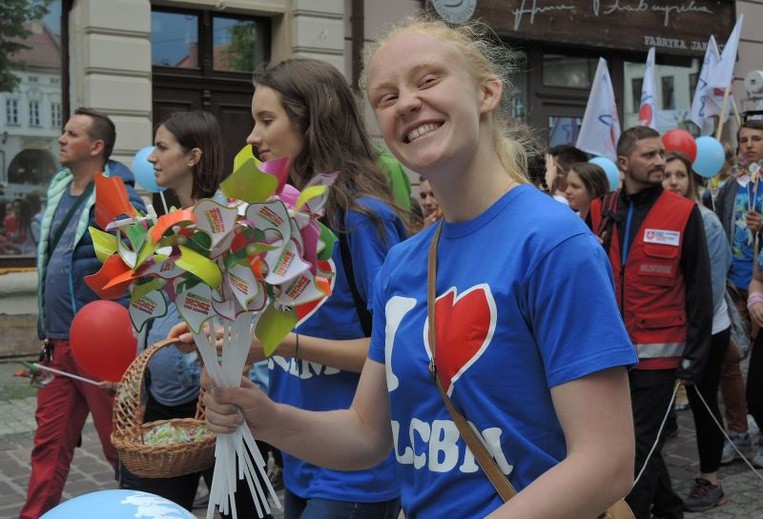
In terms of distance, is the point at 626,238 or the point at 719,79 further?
the point at 719,79

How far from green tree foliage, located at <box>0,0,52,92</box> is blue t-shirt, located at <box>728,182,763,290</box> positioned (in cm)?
681

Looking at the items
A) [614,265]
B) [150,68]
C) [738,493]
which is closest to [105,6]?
[150,68]

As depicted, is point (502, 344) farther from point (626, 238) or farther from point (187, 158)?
point (626, 238)

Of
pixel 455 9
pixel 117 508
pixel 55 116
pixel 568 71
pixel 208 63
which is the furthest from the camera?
pixel 568 71

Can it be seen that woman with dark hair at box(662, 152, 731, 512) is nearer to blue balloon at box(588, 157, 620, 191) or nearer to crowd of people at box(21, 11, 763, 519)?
blue balloon at box(588, 157, 620, 191)

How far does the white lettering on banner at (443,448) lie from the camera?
1.64m

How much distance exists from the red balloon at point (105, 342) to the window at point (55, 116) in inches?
246

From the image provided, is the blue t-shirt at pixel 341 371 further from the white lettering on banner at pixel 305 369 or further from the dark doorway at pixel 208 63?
the dark doorway at pixel 208 63

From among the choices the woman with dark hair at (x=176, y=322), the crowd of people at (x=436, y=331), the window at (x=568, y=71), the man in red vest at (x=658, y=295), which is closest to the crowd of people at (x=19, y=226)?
the woman with dark hair at (x=176, y=322)

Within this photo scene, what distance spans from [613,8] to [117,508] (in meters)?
13.5

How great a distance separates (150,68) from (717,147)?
5637 millimetres

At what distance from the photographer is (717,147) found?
29.6ft

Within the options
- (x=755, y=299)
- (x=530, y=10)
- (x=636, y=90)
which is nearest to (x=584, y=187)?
(x=755, y=299)

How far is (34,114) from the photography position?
9.84m
